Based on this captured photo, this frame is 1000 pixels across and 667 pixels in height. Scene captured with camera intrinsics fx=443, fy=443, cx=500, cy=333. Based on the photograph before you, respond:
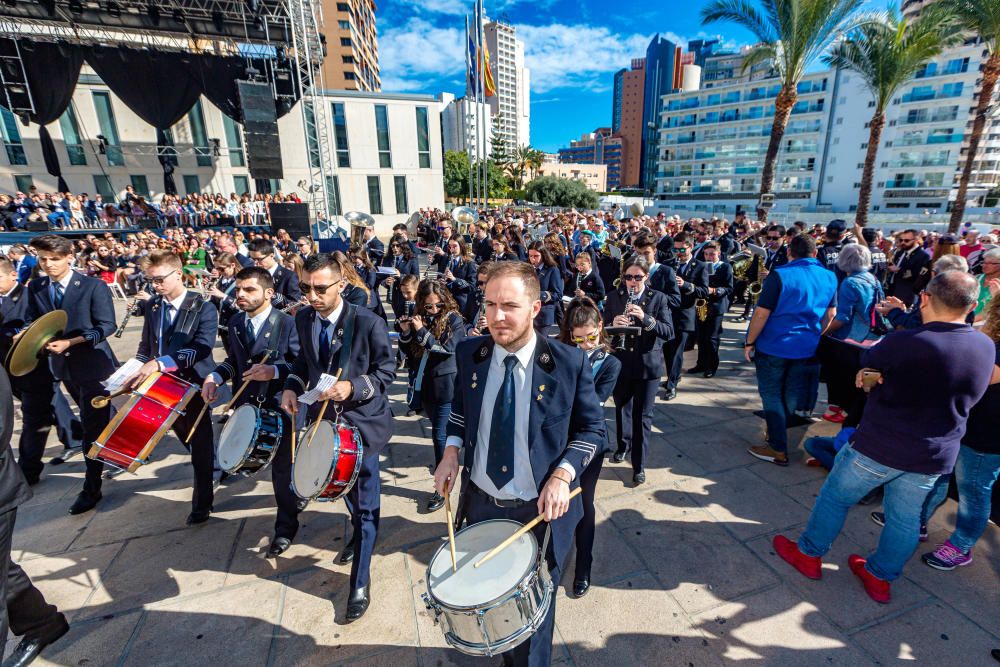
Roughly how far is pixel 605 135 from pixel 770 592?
7610 inches

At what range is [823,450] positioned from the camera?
4.30 metres

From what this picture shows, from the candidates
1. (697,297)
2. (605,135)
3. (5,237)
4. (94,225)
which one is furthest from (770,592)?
(605,135)

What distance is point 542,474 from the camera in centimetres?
222

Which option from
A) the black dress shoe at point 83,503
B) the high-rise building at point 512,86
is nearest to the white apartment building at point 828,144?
the black dress shoe at point 83,503

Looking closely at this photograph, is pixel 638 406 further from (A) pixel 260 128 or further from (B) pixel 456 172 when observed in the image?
(B) pixel 456 172

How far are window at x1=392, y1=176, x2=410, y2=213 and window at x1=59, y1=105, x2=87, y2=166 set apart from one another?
58.3 feet

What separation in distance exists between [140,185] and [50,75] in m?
6.96

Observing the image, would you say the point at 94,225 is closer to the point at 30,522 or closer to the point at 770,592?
the point at 30,522

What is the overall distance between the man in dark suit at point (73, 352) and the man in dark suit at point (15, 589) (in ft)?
5.68

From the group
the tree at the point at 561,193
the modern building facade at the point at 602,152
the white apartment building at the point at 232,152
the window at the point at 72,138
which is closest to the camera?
the window at the point at 72,138

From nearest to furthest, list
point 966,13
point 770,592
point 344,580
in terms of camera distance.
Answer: point 770,592
point 344,580
point 966,13

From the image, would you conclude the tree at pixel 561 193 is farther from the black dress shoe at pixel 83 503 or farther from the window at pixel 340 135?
the black dress shoe at pixel 83 503

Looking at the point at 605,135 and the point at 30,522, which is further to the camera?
the point at 605,135

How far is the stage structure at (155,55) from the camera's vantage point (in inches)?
776
